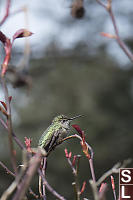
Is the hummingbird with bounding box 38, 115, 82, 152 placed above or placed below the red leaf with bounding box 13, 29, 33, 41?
above

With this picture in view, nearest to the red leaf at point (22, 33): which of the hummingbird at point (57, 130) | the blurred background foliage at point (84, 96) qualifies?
the hummingbird at point (57, 130)

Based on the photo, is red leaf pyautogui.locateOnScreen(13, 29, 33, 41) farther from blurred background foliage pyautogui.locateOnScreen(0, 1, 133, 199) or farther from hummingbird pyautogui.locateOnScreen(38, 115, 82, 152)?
blurred background foliage pyautogui.locateOnScreen(0, 1, 133, 199)

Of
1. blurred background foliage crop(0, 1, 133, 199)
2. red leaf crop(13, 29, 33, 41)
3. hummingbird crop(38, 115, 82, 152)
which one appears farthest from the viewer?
blurred background foliage crop(0, 1, 133, 199)

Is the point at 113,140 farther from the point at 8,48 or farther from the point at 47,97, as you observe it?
the point at 8,48

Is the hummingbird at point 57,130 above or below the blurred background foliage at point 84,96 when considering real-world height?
below

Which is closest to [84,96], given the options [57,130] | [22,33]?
[57,130]

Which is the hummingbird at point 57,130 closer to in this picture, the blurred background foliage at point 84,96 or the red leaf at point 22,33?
the red leaf at point 22,33

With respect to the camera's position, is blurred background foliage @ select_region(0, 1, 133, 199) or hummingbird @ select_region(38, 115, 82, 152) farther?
blurred background foliage @ select_region(0, 1, 133, 199)

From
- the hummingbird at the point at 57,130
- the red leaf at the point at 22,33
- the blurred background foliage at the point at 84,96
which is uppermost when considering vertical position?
the blurred background foliage at the point at 84,96

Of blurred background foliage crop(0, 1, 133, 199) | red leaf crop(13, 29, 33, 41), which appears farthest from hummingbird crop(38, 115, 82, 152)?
blurred background foliage crop(0, 1, 133, 199)
